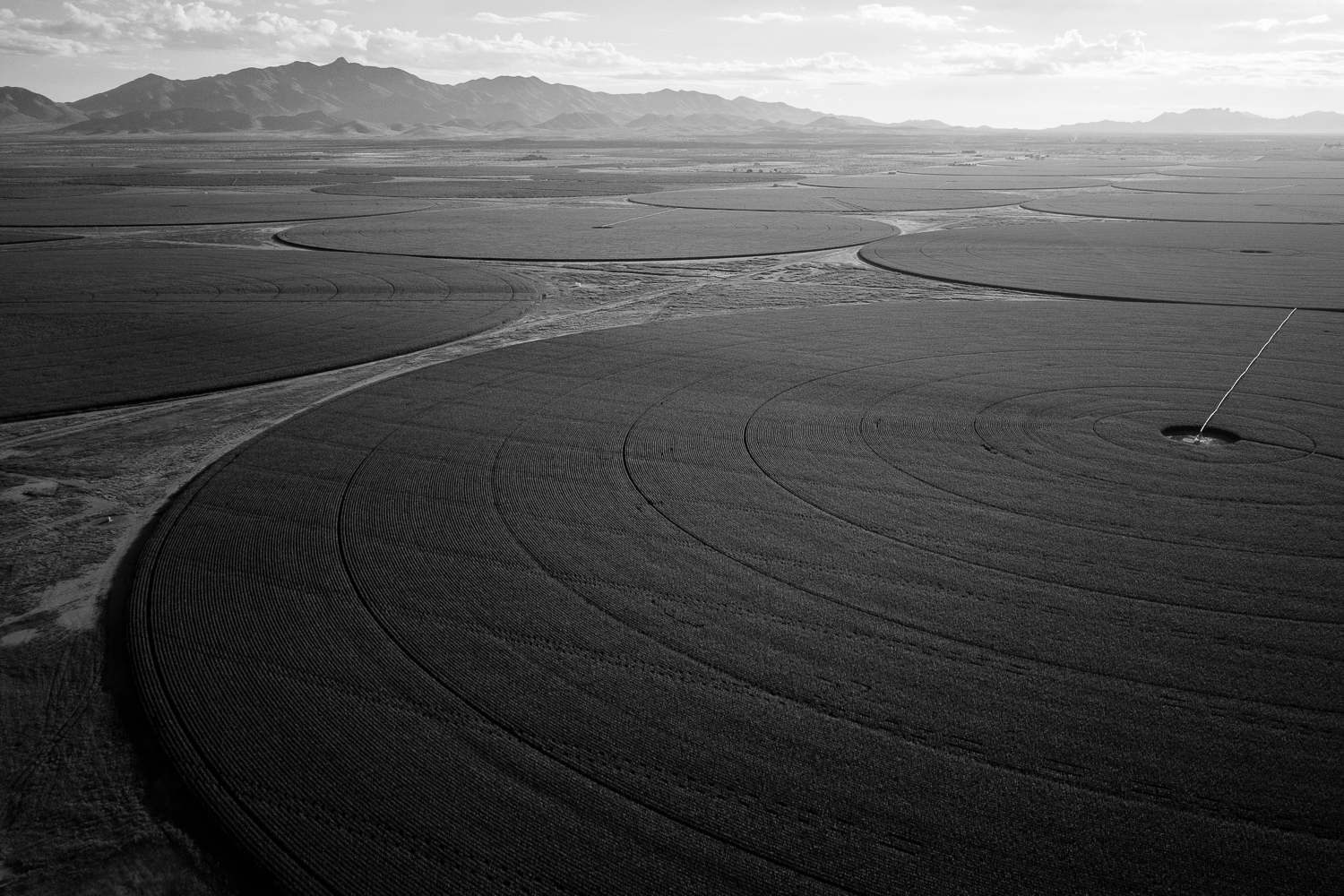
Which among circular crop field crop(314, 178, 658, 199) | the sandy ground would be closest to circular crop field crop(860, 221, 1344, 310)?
the sandy ground

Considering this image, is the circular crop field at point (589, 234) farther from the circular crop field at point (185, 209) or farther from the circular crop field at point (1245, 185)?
the circular crop field at point (1245, 185)

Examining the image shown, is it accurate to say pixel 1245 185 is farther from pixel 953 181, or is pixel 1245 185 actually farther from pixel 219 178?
pixel 219 178

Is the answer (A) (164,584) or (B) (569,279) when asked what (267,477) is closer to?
(A) (164,584)

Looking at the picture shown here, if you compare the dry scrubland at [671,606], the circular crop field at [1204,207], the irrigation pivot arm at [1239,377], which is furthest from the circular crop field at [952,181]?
the dry scrubland at [671,606]

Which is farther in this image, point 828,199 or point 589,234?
point 828,199

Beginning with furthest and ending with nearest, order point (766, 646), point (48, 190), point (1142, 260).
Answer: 1. point (48, 190)
2. point (1142, 260)
3. point (766, 646)

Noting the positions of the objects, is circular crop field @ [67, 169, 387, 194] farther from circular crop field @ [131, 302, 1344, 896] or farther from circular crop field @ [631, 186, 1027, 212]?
circular crop field @ [131, 302, 1344, 896]

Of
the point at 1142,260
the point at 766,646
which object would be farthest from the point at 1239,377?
the point at 1142,260
